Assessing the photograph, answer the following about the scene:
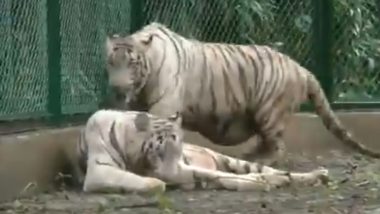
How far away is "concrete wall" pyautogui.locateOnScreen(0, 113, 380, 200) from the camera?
7109 millimetres

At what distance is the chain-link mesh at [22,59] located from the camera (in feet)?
23.7

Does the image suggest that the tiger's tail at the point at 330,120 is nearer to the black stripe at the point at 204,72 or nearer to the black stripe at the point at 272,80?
the black stripe at the point at 272,80

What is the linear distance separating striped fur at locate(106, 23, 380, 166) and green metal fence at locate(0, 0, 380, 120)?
32 centimetres

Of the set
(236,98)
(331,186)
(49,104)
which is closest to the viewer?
(331,186)

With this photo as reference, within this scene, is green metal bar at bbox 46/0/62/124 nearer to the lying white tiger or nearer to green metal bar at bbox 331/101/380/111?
the lying white tiger

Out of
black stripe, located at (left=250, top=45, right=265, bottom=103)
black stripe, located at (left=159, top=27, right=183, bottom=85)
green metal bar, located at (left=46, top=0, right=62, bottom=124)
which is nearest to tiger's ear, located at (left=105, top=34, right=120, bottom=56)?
green metal bar, located at (left=46, top=0, right=62, bottom=124)

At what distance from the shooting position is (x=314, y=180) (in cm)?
756

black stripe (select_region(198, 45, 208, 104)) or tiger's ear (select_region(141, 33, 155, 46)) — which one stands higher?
tiger's ear (select_region(141, 33, 155, 46))

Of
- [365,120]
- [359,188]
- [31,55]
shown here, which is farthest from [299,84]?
[31,55]

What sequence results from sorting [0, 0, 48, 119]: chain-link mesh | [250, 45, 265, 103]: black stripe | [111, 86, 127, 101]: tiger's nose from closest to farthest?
[0, 0, 48, 119]: chain-link mesh → [111, 86, 127, 101]: tiger's nose → [250, 45, 265, 103]: black stripe

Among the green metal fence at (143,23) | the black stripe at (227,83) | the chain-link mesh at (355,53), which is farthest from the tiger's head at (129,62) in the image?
the chain-link mesh at (355,53)

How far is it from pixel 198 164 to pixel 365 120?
8.36 ft

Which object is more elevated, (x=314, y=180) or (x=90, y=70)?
(x=90, y=70)

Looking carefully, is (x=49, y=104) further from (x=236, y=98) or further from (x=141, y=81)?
(x=236, y=98)
